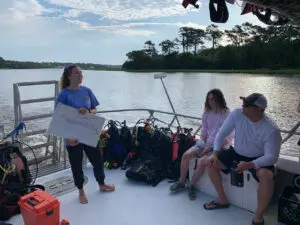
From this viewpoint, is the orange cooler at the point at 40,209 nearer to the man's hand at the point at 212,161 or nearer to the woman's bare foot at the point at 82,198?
the woman's bare foot at the point at 82,198

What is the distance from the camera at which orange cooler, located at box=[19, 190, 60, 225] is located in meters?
1.68

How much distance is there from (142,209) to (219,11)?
5.16 feet

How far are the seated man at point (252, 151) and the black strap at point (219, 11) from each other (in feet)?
2.17

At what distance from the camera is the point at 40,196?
1801 mm

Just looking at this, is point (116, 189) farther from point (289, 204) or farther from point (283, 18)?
point (283, 18)

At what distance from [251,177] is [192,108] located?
340 inches

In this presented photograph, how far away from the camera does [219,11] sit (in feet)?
5.08

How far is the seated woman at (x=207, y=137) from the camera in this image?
2.39 m

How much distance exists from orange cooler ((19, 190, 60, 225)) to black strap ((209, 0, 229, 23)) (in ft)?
5.00

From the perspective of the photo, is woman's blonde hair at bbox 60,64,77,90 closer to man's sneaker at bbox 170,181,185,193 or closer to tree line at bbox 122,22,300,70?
man's sneaker at bbox 170,181,185,193

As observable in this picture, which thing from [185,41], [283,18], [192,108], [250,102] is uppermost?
[185,41]

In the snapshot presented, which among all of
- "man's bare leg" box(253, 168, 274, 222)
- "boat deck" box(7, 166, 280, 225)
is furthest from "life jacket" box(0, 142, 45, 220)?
"man's bare leg" box(253, 168, 274, 222)

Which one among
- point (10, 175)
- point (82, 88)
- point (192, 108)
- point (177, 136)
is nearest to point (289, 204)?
point (177, 136)

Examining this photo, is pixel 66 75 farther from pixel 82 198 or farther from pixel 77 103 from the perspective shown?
pixel 82 198
